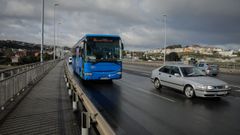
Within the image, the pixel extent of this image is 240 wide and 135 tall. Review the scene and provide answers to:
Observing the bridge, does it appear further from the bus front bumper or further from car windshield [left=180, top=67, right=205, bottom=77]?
the bus front bumper

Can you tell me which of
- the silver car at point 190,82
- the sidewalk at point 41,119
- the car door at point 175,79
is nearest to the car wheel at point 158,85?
the silver car at point 190,82

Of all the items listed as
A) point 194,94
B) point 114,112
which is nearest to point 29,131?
point 114,112

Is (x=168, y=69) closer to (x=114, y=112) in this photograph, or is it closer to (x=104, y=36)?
(x=104, y=36)

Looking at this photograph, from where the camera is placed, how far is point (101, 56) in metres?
15.4

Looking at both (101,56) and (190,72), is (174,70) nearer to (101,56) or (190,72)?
(190,72)

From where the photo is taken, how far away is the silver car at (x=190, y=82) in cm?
1009

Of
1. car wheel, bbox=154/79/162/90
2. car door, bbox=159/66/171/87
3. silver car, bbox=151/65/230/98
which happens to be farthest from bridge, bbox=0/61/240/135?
car wheel, bbox=154/79/162/90

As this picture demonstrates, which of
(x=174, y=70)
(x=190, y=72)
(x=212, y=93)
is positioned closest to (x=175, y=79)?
(x=174, y=70)

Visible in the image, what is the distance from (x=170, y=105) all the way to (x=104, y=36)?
8039 millimetres

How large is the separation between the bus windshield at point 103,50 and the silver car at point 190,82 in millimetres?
3315

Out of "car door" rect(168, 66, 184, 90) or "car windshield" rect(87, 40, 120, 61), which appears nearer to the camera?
"car door" rect(168, 66, 184, 90)

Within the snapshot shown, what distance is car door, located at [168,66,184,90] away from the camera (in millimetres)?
11453

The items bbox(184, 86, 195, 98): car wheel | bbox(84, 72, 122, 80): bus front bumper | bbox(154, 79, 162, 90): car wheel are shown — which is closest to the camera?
bbox(184, 86, 195, 98): car wheel

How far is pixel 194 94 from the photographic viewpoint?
10.5 meters
